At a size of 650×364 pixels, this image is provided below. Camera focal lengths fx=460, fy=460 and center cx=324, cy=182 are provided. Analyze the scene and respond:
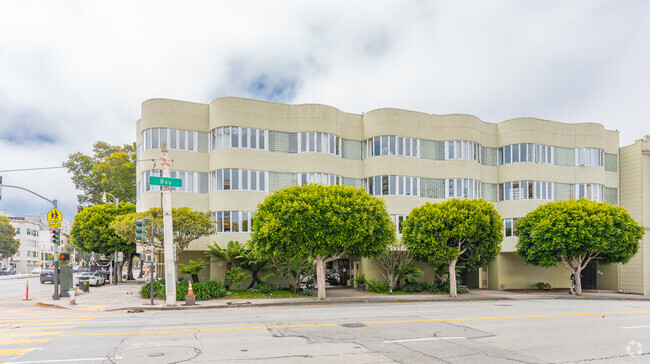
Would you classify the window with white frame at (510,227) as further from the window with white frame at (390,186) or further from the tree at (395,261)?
the tree at (395,261)

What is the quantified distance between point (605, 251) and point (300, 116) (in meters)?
22.3

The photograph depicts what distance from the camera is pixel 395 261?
30766 mm

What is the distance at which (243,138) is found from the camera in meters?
30.3

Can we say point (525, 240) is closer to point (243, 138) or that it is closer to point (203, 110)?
point (243, 138)

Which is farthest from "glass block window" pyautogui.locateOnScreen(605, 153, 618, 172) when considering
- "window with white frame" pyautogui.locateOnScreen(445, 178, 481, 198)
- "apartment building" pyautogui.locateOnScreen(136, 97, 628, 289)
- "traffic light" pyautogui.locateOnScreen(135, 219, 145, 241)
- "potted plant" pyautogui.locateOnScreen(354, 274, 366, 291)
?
"traffic light" pyautogui.locateOnScreen(135, 219, 145, 241)

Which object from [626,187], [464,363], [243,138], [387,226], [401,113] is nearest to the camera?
[464,363]

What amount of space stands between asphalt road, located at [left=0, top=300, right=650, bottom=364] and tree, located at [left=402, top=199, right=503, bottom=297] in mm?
7997

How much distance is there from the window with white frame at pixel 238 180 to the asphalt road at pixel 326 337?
448 inches

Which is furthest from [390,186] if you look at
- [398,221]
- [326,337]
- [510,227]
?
[326,337]

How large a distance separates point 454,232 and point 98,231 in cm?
3370

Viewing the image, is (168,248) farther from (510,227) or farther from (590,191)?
(590,191)

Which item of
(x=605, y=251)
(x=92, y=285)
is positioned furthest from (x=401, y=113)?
(x=92, y=285)

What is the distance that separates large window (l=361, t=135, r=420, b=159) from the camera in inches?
1308

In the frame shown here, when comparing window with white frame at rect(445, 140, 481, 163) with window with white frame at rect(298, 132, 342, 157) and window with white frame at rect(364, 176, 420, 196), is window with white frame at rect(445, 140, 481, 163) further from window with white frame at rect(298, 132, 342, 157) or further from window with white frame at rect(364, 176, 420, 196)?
window with white frame at rect(298, 132, 342, 157)
